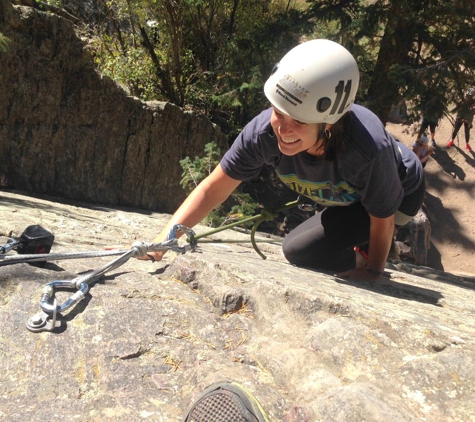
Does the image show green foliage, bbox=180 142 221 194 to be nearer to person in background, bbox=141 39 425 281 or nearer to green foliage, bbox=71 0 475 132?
green foliage, bbox=71 0 475 132

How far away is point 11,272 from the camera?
2186mm

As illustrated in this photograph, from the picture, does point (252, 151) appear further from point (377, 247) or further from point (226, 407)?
point (226, 407)

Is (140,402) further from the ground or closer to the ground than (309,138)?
closer to the ground

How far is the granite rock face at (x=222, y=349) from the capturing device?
1687mm

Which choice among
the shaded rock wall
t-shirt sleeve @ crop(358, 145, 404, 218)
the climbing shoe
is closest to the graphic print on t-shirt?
t-shirt sleeve @ crop(358, 145, 404, 218)

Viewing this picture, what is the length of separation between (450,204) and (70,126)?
10.6 m

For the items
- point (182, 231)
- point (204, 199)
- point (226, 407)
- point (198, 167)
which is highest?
point (198, 167)

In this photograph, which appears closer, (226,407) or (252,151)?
(226,407)

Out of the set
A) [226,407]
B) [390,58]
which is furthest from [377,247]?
[390,58]

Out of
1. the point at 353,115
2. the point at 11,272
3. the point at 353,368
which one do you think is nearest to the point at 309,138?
the point at 353,115

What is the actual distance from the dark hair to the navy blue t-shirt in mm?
26

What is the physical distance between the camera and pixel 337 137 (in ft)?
8.19

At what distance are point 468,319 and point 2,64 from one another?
5.26m

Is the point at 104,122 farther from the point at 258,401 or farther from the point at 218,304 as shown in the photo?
the point at 258,401
